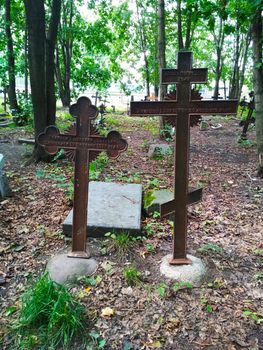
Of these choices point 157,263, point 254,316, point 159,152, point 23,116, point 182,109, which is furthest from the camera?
point 23,116

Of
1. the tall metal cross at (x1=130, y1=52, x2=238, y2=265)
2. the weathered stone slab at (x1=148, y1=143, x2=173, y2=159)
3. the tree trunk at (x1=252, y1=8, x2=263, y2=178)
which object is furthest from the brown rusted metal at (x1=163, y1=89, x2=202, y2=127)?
the weathered stone slab at (x1=148, y1=143, x2=173, y2=159)

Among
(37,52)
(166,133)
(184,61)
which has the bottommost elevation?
(166,133)

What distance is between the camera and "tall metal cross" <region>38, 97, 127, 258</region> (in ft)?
10.1

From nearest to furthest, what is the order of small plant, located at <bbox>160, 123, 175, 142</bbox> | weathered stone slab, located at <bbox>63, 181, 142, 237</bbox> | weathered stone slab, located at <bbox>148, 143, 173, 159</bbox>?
weathered stone slab, located at <bbox>63, 181, 142, 237</bbox> < weathered stone slab, located at <bbox>148, 143, 173, 159</bbox> < small plant, located at <bbox>160, 123, 175, 142</bbox>

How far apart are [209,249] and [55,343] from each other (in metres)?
1.91

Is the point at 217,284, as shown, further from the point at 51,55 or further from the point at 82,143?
the point at 51,55

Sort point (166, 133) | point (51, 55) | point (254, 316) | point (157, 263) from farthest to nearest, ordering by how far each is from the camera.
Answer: point (166, 133) < point (51, 55) < point (157, 263) < point (254, 316)

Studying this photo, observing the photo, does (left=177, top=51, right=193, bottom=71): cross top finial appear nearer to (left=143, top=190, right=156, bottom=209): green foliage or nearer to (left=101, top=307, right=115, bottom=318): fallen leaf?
(left=143, top=190, right=156, bottom=209): green foliage

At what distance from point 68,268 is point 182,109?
1860 millimetres

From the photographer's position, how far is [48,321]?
2436 mm

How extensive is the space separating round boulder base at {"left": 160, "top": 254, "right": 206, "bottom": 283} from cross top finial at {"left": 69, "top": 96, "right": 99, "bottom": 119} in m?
1.64

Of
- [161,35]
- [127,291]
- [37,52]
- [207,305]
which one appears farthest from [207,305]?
[161,35]

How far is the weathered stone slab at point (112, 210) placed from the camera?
368 centimetres

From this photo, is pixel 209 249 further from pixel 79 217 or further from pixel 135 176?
pixel 135 176
